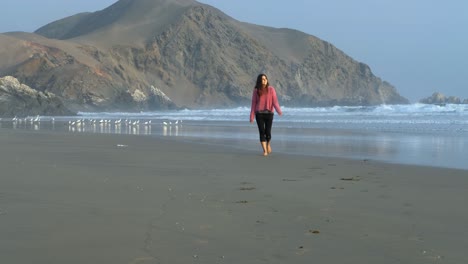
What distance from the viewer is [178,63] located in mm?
110000

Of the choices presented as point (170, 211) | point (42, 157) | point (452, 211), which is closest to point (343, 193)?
point (452, 211)

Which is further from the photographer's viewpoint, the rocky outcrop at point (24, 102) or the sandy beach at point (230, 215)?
the rocky outcrop at point (24, 102)

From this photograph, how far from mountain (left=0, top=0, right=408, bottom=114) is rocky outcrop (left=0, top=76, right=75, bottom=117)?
703 inches

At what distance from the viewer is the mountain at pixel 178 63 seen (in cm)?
8494

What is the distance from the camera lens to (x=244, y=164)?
9.43 meters

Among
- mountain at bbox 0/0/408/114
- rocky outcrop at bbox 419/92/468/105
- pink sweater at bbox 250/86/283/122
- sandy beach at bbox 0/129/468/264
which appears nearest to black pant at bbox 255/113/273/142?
pink sweater at bbox 250/86/283/122

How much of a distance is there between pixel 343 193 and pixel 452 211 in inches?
50.5

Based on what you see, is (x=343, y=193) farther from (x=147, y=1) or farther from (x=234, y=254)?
(x=147, y=1)

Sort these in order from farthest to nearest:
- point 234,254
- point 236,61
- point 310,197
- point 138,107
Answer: point 236,61 < point 138,107 < point 310,197 < point 234,254

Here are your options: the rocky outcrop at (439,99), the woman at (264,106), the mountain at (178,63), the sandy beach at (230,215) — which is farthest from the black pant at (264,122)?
the rocky outcrop at (439,99)

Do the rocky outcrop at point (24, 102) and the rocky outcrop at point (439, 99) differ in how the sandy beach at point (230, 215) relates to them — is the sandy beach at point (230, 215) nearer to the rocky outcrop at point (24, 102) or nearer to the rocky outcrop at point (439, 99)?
the rocky outcrop at point (24, 102)

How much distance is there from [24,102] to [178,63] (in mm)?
58904

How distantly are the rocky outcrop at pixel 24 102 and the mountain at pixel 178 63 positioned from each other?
17868mm

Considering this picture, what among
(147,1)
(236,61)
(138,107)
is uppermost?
(147,1)
